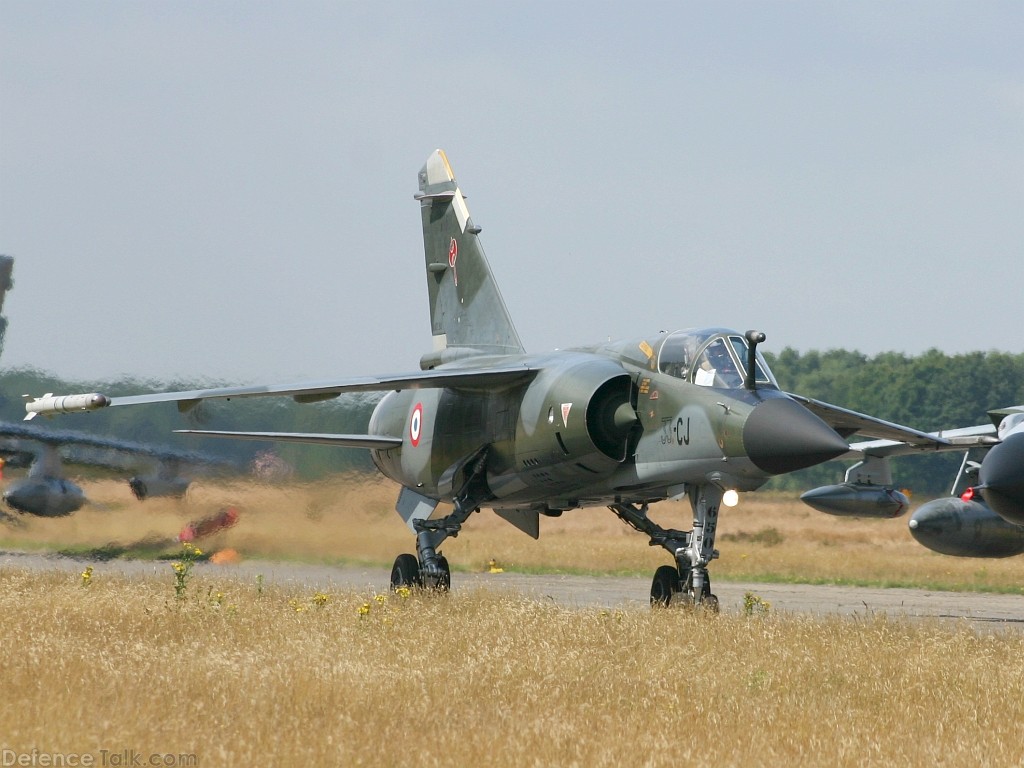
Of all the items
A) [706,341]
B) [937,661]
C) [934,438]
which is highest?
[706,341]

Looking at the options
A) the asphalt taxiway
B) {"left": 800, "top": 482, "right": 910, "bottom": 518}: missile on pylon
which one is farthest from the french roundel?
{"left": 800, "top": 482, "right": 910, "bottom": 518}: missile on pylon

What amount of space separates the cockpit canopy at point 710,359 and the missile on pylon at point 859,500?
23.8 feet

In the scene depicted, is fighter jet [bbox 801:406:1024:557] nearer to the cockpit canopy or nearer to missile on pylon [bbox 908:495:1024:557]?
missile on pylon [bbox 908:495:1024:557]

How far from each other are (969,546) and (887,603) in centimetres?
125

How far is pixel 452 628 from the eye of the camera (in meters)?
10.3

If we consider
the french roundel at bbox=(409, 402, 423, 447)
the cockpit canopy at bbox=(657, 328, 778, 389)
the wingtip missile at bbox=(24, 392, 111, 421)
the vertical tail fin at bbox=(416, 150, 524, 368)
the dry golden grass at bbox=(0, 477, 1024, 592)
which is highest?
the vertical tail fin at bbox=(416, 150, 524, 368)

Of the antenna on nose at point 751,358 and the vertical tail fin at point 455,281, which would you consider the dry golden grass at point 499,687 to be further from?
the vertical tail fin at point 455,281

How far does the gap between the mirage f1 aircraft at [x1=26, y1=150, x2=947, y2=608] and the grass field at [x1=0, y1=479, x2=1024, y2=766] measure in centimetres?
128

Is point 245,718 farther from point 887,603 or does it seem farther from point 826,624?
point 887,603

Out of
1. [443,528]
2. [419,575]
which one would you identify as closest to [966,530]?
[443,528]

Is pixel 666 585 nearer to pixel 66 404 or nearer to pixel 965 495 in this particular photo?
pixel 965 495

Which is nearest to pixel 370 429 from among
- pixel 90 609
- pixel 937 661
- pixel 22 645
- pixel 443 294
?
pixel 443 294

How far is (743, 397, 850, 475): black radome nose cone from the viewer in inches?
413

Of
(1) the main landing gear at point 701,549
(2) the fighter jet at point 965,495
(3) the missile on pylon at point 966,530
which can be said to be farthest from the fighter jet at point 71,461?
(3) the missile on pylon at point 966,530
